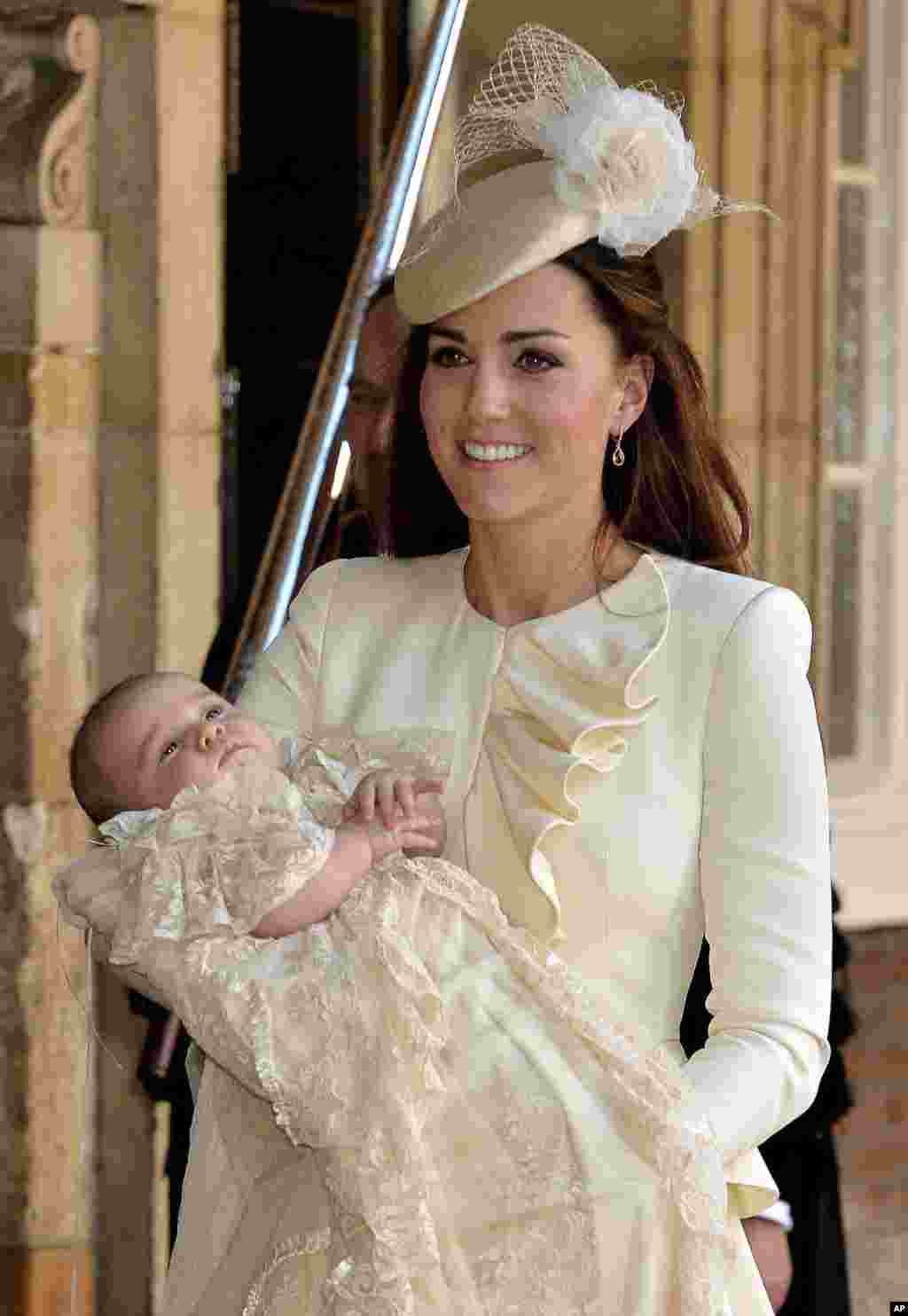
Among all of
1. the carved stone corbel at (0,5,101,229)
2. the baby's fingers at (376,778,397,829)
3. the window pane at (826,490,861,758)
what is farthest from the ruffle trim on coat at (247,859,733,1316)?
the window pane at (826,490,861,758)

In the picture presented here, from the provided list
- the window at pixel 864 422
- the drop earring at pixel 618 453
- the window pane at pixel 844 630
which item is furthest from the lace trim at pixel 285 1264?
the window pane at pixel 844 630

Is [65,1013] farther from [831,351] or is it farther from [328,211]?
[831,351]

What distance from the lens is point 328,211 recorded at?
4.68m

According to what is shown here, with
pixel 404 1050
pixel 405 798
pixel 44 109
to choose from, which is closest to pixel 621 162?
pixel 405 798

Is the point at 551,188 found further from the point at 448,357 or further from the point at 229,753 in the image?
the point at 229,753

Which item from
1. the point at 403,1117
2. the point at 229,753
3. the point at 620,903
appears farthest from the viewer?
the point at 229,753

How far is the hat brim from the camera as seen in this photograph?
73.9 inches

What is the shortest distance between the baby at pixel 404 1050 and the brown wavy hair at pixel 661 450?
15.6 inches

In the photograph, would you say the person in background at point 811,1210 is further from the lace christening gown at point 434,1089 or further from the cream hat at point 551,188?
the cream hat at point 551,188

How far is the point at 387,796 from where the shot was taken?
1.86m

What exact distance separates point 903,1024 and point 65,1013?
2314mm

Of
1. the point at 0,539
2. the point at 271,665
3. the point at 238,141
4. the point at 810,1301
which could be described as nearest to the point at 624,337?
the point at 271,665

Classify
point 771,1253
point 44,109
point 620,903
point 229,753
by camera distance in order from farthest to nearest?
1. point 44,109
2. point 771,1253
3. point 229,753
4. point 620,903

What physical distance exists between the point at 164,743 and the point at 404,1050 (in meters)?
0.41
